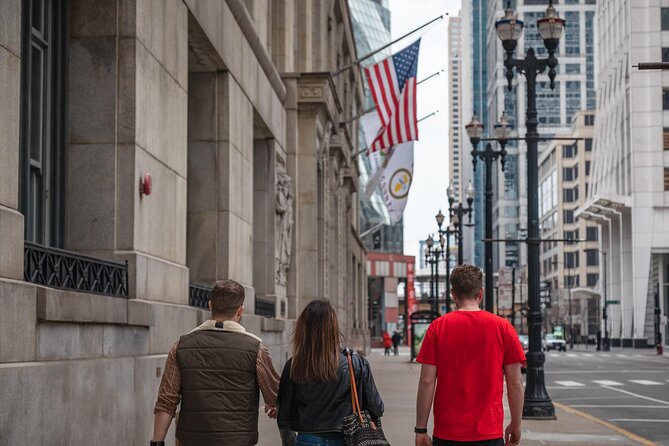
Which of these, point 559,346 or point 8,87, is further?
point 559,346

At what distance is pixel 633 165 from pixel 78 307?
96514 millimetres

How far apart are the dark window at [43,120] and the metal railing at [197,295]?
4.83 metres

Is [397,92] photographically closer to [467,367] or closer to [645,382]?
[645,382]

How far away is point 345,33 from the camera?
51344mm

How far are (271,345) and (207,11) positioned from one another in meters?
9.24

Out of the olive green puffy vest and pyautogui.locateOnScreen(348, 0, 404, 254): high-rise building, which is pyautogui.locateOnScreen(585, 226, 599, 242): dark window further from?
the olive green puffy vest

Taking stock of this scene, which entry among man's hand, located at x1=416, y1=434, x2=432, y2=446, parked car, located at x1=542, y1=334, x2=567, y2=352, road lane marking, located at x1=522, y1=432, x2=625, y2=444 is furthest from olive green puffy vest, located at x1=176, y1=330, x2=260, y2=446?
parked car, located at x1=542, y1=334, x2=567, y2=352

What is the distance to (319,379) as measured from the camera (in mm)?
6922

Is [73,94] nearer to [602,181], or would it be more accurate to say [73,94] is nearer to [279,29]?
[279,29]

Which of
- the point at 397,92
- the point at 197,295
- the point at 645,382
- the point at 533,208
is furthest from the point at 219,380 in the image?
the point at 645,382

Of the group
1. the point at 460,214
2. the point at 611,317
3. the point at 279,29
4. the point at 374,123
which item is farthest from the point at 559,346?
the point at 279,29

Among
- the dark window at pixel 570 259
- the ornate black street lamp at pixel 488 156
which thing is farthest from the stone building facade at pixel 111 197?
the dark window at pixel 570 259

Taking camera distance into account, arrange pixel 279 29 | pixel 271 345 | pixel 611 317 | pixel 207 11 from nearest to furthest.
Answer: pixel 207 11 → pixel 271 345 → pixel 279 29 → pixel 611 317

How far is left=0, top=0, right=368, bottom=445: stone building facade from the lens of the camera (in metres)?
9.48
